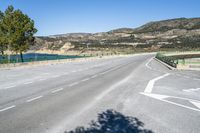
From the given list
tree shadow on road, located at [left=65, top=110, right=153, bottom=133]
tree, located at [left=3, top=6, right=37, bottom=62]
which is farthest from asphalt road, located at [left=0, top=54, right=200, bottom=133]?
tree, located at [left=3, top=6, right=37, bottom=62]

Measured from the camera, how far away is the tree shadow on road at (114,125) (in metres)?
7.84

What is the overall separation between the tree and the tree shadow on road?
4779 cm

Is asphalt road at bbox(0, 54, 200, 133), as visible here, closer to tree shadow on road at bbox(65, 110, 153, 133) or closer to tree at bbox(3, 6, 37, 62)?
tree shadow on road at bbox(65, 110, 153, 133)

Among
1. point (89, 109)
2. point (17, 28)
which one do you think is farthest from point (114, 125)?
point (17, 28)

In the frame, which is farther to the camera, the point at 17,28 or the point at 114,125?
the point at 17,28

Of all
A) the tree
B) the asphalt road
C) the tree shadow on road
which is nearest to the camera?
the tree shadow on road

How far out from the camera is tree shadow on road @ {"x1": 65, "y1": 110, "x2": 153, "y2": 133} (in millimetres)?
7840

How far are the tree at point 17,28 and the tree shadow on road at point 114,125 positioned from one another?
157ft

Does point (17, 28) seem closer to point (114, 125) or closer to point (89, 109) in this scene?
point (89, 109)

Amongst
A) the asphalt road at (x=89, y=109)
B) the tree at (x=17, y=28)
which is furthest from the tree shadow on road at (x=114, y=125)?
the tree at (x=17, y=28)

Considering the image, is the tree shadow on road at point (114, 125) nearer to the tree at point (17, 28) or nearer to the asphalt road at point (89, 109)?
the asphalt road at point (89, 109)

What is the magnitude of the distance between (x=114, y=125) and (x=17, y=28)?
49.4m

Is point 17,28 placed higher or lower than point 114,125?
higher

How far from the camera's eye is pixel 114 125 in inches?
332
